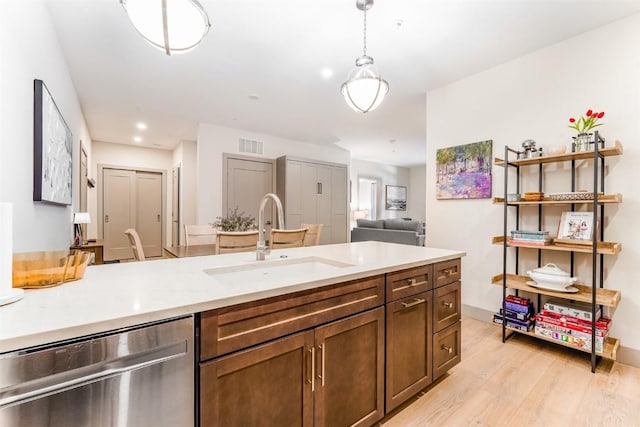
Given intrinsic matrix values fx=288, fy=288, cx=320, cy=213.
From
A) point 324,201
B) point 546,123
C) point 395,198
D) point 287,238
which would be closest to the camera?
point 546,123

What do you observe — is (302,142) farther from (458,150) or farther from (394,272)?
(394,272)

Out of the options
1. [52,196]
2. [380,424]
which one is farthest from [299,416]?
[52,196]

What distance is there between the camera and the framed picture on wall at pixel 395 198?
8.75 m

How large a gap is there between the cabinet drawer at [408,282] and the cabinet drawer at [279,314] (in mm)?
98

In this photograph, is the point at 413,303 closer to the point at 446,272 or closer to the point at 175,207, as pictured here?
the point at 446,272

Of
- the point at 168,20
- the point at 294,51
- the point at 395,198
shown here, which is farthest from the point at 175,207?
the point at 395,198

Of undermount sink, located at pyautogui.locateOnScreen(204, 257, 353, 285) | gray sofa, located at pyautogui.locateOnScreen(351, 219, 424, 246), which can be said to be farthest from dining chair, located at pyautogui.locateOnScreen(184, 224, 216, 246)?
gray sofa, located at pyautogui.locateOnScreen(351, 219, 424, 246)

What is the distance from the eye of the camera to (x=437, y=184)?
3.39 m

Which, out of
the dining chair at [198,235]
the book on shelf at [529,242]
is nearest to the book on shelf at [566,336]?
the book on shelf at [529,242]

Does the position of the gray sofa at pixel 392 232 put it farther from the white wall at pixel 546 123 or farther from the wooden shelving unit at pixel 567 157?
the wooden shelving unit at pixel 567 157

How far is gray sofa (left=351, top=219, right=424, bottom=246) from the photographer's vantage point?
4852mm

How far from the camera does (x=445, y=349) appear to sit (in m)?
1.86

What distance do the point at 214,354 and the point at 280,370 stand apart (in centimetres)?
29

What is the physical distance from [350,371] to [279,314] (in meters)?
0.51
